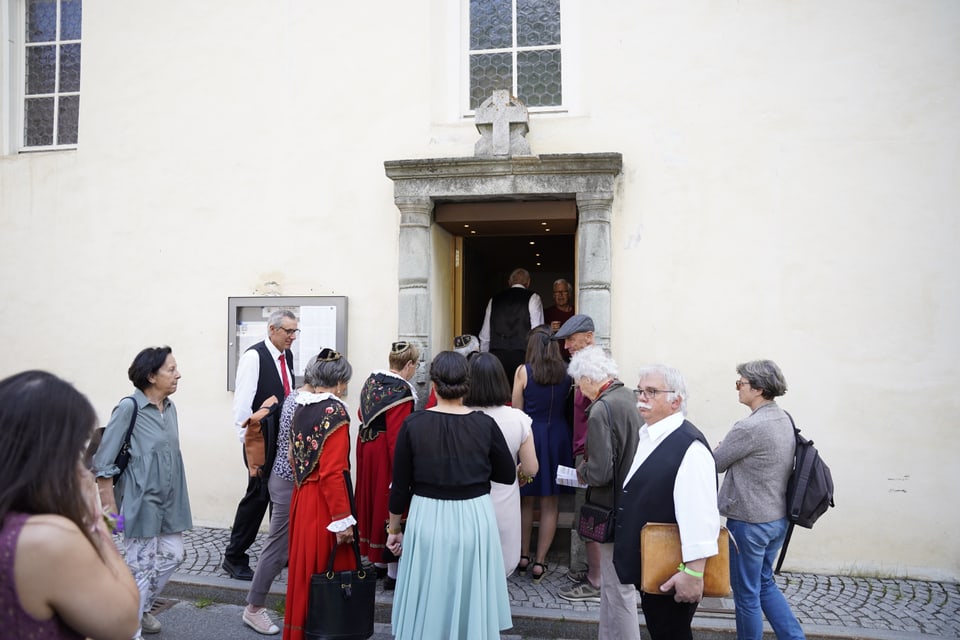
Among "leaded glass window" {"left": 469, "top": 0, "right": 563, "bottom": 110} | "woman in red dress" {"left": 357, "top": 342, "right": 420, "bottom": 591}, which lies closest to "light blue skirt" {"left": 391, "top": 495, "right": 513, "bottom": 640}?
"woman in red dress" {"left": 357, "top": 342, "right": 420, "bottom": 591}

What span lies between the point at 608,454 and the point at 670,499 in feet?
2.50

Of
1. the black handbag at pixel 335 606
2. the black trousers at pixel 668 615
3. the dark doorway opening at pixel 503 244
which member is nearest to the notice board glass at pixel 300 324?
the dark doorway opening at pixel 503 244

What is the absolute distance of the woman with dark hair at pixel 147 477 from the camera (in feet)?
12.1

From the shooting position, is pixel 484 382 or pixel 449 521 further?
pixel 484 382

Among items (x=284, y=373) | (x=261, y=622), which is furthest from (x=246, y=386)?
(x=261, y=622)

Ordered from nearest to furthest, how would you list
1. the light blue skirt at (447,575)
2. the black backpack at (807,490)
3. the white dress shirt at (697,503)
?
the white dress shirt at (697,503), the light blue skirt at (447,575), the black backpack at (807,490)

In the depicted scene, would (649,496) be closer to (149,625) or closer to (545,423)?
(545,423)

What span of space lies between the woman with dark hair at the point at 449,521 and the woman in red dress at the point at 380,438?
4.11ft

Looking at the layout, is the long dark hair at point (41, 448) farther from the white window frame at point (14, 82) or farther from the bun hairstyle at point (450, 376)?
the white window frame at point (14, 82)

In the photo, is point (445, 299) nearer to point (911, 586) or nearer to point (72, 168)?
point (72, 168)

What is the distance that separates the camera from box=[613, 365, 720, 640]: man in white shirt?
2723mm

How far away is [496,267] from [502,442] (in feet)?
23.3

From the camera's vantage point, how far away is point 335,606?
350 centimetres

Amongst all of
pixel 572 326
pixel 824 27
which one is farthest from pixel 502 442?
pixel 824 27
